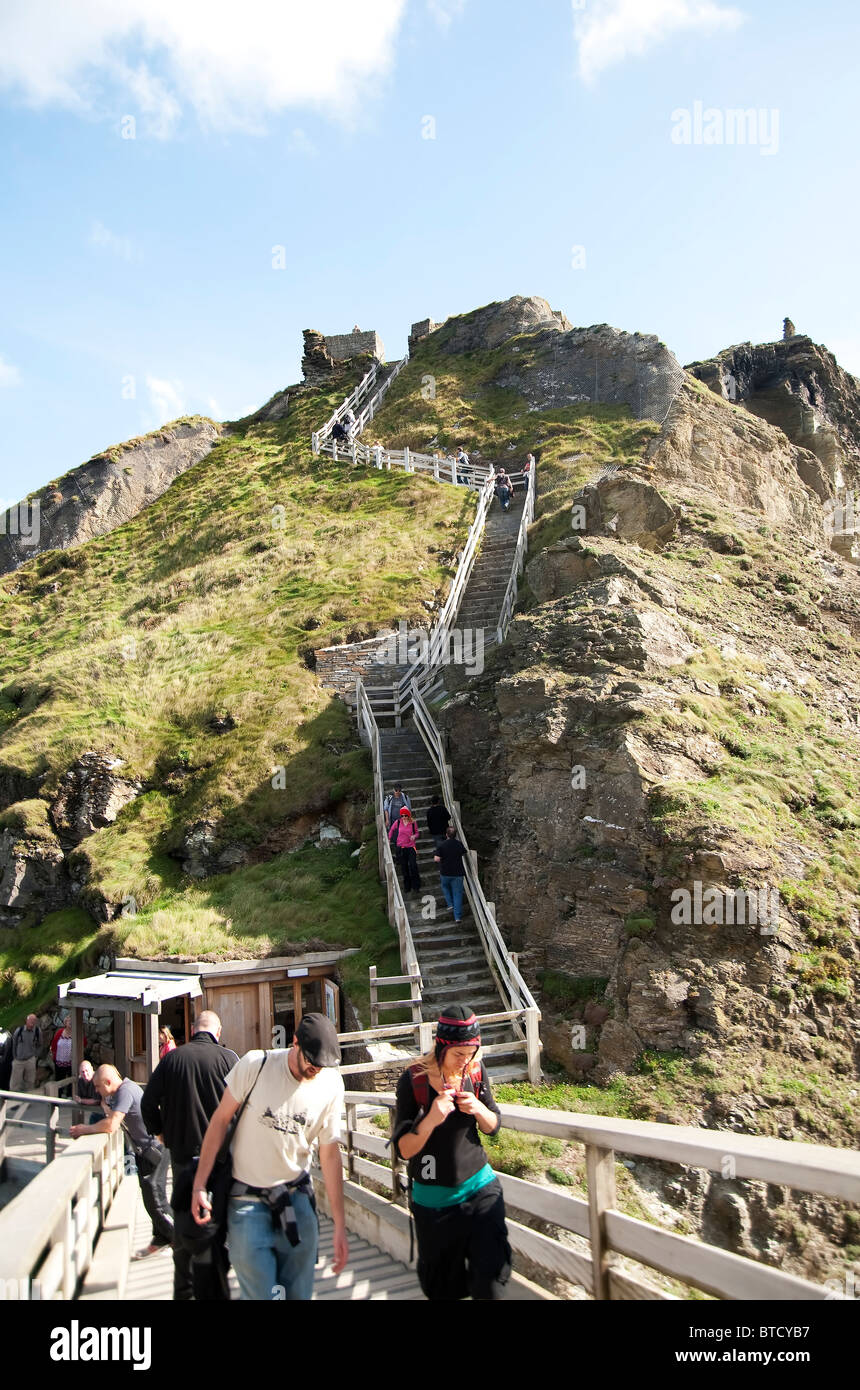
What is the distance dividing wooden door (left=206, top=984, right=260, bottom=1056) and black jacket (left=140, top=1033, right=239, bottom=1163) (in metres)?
8.97

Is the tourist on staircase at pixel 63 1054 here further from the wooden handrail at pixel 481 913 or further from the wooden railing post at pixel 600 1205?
the wooden railing post at pixel 600 1205

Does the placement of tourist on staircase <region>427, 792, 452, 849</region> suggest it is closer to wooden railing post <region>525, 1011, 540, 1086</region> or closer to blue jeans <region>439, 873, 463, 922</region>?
blue jeans <region>439, 873, 463, 922</region>

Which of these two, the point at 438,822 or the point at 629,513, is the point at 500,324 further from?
the point at 438,822

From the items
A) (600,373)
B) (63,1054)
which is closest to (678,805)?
(63,1054)

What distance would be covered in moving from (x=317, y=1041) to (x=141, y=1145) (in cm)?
348

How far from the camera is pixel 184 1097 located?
526cm

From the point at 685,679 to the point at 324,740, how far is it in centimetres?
854

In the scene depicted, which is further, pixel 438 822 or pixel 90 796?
pixel 90 796

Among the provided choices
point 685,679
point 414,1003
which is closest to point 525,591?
point 685,679

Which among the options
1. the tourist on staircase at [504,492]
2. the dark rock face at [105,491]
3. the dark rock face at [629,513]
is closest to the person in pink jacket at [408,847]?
the dark rock face at [629,513]

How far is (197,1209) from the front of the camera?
14.5ft

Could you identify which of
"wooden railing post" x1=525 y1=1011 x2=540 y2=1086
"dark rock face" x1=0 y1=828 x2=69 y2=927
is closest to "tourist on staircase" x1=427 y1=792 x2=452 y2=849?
"wooden railing post" x1=525 y1=1011 x2=540 y2=1086

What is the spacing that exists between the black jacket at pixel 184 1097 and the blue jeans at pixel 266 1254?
1006 millimetres
